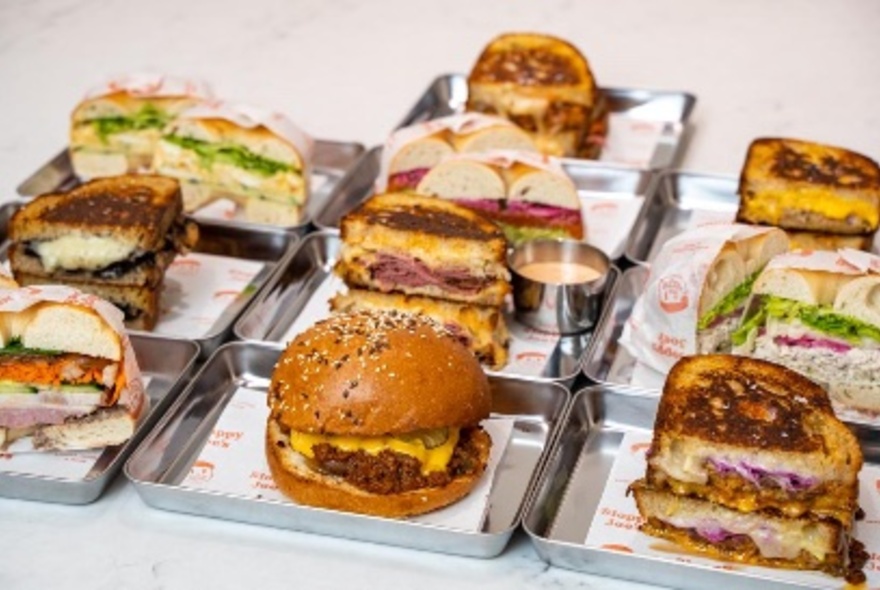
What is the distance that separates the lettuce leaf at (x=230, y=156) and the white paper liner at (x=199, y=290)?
0.39m

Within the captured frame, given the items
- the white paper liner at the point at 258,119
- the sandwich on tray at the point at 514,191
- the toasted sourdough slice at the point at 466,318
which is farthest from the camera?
the white paper liner at the point at 258,119

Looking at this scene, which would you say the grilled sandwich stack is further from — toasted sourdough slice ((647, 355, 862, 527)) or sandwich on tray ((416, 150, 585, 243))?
toasted sourdough slice ((647, 355, 862, 527))

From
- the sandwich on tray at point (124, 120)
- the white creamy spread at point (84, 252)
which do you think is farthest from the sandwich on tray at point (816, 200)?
the sandwich on tray at point (124, 120)

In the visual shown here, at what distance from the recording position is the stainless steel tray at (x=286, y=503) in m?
3.17

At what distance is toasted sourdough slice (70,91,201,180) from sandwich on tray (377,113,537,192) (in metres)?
0.77

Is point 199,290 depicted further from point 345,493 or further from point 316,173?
point 345,493

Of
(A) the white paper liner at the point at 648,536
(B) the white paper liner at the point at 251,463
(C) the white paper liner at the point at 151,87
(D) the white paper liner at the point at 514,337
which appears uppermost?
(C) the white paper liner at the point at 151,87

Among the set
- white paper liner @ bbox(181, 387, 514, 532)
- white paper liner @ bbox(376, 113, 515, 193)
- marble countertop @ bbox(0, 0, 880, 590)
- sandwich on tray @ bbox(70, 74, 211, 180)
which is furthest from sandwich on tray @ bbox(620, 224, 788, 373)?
sandwich on tray @ bbox(70, 74, 211, 180)

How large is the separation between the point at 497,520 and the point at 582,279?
1.12 meters

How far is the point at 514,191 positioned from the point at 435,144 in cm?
33

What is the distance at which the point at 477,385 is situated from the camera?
3357 mm

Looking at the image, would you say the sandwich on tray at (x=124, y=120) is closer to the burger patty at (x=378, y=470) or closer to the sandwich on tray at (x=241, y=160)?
the sandwich on tray at (x=241, y=160)

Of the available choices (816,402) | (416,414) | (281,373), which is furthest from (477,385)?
(816,402)

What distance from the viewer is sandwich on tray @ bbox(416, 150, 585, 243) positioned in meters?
4.41
